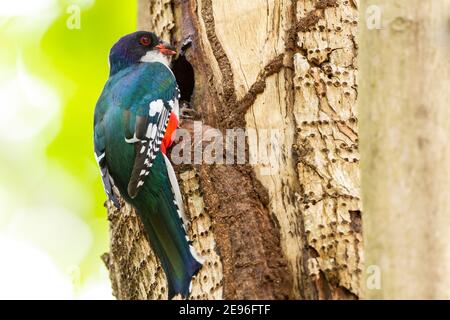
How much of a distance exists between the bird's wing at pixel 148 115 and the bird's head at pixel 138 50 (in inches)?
6.7

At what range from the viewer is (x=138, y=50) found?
16.2 ft

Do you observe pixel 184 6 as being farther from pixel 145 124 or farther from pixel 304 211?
pixel 304 211

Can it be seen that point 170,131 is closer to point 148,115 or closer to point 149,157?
point 148,115

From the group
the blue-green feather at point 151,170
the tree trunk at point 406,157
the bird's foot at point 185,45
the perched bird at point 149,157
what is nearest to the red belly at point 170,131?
the perched bird at point 149,157

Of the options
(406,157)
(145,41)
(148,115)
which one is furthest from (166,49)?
(406,157)

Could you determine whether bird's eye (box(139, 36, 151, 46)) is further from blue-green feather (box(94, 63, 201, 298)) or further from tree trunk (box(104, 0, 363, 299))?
blue-green feather (box(94, 63, 201, 298))

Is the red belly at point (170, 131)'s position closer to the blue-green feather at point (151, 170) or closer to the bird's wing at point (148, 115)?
the bird's wing at point (148, 115)

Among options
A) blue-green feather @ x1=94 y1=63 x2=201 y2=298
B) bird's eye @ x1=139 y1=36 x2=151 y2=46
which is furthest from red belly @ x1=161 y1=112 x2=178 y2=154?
bird's eye @ x1=139 y1=36 x2=151 y2=46

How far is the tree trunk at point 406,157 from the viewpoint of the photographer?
2.52m

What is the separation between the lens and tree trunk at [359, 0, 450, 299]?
2.52 metres

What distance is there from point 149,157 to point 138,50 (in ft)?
3.44
